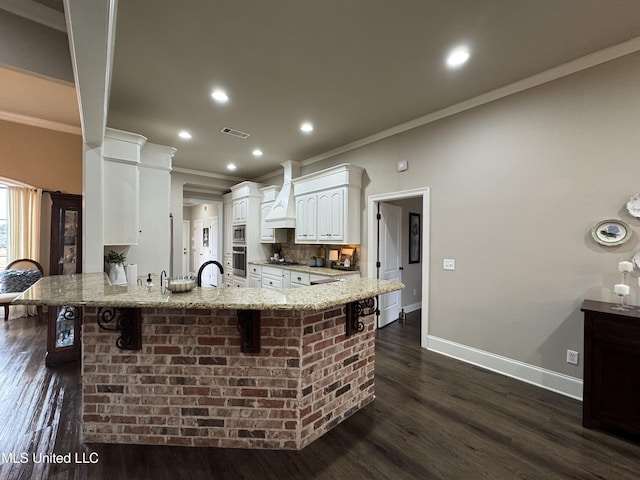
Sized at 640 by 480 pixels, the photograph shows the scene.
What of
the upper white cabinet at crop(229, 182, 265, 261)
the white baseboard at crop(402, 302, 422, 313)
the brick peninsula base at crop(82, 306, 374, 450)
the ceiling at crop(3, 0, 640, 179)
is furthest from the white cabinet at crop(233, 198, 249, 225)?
the brick peninsula base at crop(82, 306, 374, 450)

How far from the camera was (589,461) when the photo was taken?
1.77m

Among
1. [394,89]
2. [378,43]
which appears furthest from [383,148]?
[378,43]

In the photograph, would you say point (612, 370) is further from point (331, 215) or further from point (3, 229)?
point (3, 229)

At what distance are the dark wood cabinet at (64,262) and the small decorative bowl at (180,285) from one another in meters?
2.05

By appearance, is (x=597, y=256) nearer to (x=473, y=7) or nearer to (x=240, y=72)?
(x=473, y=7)

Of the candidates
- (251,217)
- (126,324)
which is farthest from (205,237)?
(126,324)

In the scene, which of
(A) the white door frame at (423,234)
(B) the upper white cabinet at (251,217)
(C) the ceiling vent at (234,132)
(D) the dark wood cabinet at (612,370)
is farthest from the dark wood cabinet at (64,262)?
(D) the dark wood cabinet at (612,370)

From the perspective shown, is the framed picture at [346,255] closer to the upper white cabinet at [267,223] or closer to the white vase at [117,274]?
the upper white cabinet at [267,223]

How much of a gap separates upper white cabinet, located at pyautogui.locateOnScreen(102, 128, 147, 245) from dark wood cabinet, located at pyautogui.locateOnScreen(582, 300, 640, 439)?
14.8 ft

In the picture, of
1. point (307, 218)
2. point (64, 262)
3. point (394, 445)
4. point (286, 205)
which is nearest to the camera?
point (394, 445)

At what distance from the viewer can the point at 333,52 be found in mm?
2357

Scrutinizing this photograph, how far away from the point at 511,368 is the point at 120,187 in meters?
4.73

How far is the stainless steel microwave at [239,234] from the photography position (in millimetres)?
6480

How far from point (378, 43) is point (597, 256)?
2.56 meters
